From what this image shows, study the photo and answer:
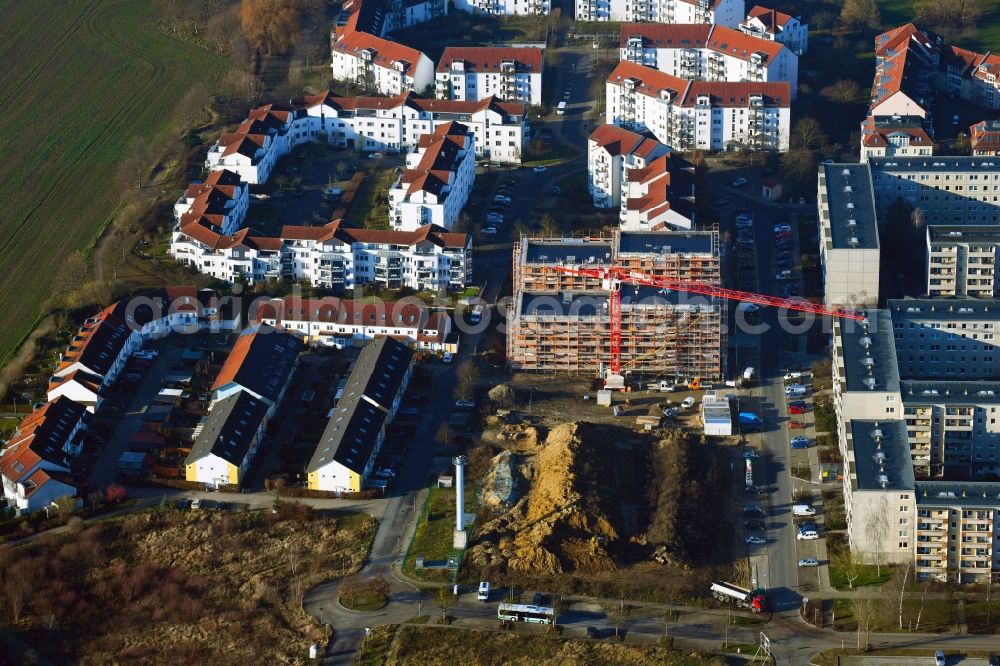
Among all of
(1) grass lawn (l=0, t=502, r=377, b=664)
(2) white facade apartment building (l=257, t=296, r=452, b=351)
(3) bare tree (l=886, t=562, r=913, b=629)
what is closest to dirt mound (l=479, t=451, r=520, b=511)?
(1) grass lawn (l=0, t=502, r=377, b=664)

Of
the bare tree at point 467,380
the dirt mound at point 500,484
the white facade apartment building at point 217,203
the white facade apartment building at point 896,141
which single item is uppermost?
the white facade apartment building at point 896,141

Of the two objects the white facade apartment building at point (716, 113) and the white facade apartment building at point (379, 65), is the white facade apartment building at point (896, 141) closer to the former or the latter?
the white facade apartment building at point (716, 113)

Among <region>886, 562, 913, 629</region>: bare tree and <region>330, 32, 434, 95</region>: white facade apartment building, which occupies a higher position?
<region>330, 32, 434, 95</region>: white facade apartment building

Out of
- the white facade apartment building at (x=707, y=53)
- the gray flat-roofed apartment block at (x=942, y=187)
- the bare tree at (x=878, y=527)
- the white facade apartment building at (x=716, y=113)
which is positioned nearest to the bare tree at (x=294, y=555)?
the bare tree at (x=878, y=527)

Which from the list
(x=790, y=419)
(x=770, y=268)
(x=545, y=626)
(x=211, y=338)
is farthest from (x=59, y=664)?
(x=770, y=268)

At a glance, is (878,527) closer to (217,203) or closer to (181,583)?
(181,583)

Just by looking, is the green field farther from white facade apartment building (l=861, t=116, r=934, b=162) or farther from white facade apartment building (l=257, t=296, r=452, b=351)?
white facade apartment building (l=861, t=116, r=934, b=162)
